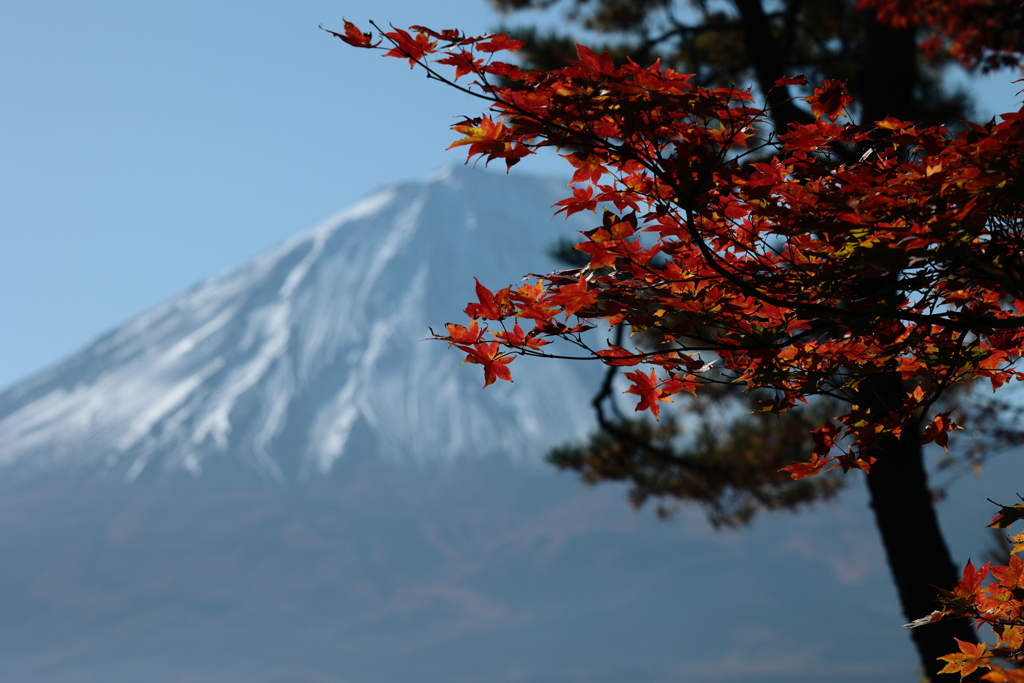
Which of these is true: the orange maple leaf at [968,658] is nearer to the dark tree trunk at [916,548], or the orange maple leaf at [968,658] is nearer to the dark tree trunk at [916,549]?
the dark tree trunk at [916,548]

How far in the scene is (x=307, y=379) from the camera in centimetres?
7712

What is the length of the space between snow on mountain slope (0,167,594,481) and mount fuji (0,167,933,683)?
29 cm

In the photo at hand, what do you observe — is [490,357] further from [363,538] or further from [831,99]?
[363,538]

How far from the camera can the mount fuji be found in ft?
185

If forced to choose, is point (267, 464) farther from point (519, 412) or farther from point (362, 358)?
point (519, 412)

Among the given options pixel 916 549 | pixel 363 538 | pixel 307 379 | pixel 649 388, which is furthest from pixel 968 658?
pixel 307 379

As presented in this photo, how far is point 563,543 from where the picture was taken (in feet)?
224

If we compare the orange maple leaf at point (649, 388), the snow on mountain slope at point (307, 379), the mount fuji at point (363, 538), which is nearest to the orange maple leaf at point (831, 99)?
the orange maple leaf at point (649, 388)

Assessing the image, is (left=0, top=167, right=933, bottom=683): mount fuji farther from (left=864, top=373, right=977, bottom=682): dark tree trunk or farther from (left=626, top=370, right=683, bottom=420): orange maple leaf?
(left=626, top=370, right=683, bottom=420): orange maple leaf

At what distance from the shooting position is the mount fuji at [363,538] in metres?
56.3

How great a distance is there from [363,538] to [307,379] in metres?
17.8

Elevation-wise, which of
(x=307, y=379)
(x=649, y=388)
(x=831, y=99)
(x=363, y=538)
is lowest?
(x=649, y=388)

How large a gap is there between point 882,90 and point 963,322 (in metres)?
3.07

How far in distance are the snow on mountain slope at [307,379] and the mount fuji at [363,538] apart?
0.29m
